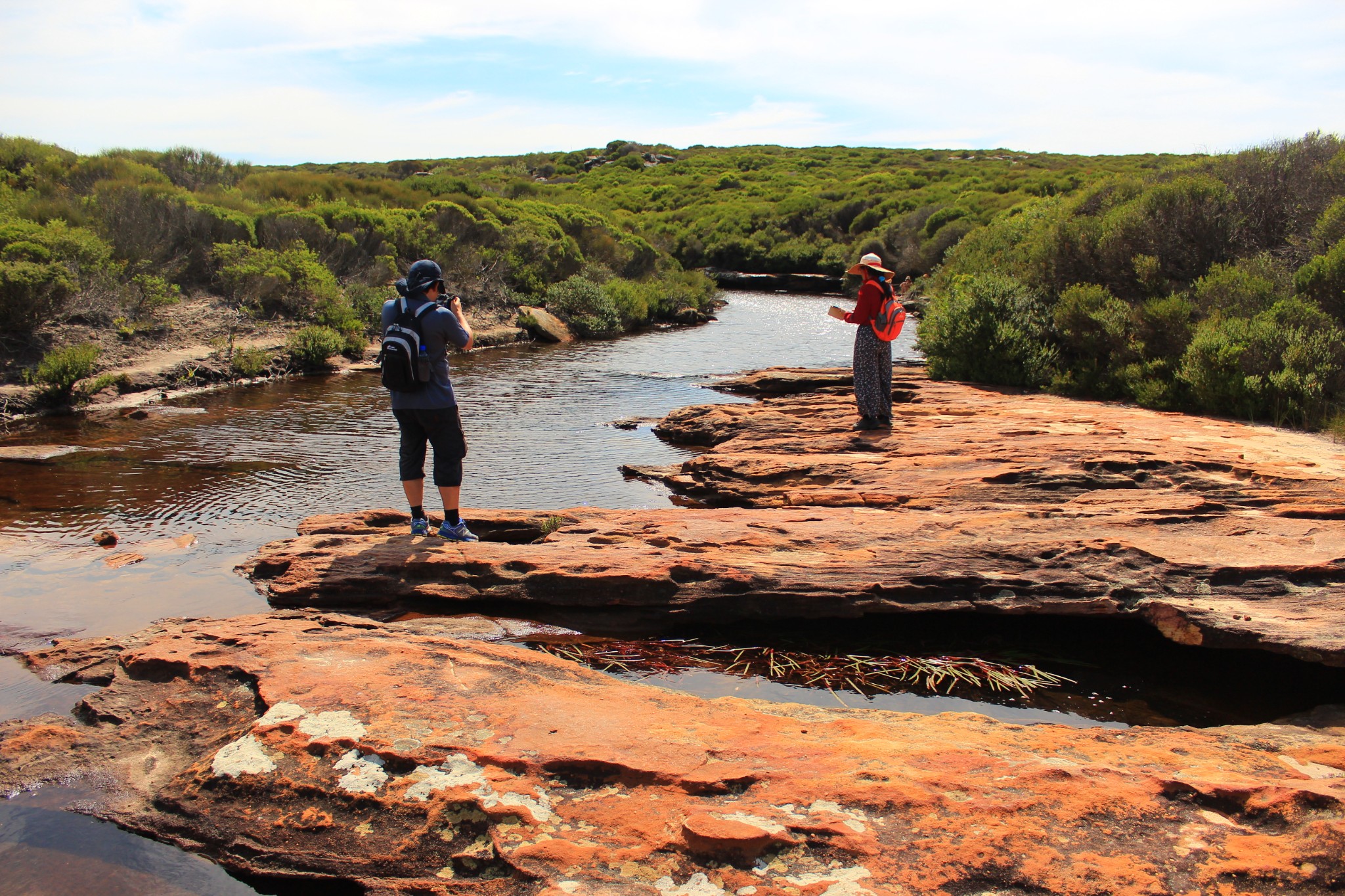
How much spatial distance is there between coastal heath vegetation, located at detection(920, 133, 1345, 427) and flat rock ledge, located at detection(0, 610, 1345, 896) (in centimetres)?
747

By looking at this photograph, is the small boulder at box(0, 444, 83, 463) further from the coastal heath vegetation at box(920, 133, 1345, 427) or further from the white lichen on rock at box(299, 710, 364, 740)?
the coastal heath vegetation at box(920, 133, 1345, 427)

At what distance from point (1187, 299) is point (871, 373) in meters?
6.21

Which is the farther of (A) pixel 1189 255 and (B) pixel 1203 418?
(A) pixel 1189 255

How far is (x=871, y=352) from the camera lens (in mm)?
9812

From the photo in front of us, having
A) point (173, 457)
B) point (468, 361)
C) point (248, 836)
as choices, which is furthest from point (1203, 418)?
point (468, 361)

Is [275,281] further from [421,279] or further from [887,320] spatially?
[421,279]

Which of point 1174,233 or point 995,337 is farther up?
point 1174,233

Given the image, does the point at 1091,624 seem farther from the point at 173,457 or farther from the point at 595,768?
the point at 173,457

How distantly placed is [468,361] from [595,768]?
57.7ft

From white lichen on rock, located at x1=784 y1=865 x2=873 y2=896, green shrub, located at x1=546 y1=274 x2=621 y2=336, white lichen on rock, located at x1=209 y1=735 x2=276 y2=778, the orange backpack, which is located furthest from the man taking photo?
green shrub, located at x1=546 y1=274 x2=621 y2=336

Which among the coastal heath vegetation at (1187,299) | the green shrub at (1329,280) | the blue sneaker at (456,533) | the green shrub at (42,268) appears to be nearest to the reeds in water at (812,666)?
the blue sneaker at (456,533)

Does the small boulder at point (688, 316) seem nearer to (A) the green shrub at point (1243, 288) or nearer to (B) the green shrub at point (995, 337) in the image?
(B) the green shrub at point (995, 337)

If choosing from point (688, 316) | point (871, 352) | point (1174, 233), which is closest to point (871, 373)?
point (871, 352)

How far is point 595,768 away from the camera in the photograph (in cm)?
353
